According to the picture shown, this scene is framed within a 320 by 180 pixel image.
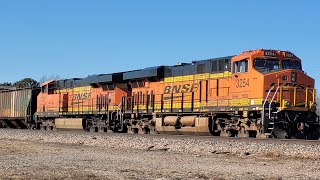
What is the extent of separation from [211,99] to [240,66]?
87.7 inches

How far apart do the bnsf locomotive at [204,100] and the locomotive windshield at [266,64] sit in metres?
0.04

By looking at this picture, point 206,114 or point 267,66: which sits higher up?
point 267,66

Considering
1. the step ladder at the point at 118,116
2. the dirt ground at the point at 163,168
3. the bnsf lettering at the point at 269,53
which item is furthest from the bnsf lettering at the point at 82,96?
the dirt ground at the point at 163,168

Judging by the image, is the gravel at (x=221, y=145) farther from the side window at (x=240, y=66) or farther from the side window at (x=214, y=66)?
the side window at (x=214, y=66)

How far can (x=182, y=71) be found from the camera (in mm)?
22453

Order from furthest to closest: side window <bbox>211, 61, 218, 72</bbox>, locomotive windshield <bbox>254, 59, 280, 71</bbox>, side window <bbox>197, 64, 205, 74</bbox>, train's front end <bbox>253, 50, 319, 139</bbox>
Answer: side window <bbox>197, 64, 205, 74</bbox>
side window <bbox>211, 61, 218, 72</bbox>
locomotive windshield <bbox>254, 59, 280, 71</bbox>
train's front end <bbox>253, 50, 319, 139</bbox>

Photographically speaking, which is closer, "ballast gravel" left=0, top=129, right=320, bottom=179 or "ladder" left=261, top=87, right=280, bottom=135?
"ballast gravel" left=0, top=129, right=320, bottom=179

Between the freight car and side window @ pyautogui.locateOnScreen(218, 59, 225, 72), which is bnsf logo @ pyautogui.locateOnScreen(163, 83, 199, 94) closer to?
side window @ pyautogui.locateOnScreen(218, 59, 225, 72)

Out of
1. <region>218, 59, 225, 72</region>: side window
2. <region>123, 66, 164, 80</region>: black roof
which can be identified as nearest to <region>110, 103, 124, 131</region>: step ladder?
<region>123, 66, 164, 80</region>: black roof

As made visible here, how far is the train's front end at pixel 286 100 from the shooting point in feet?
55.6

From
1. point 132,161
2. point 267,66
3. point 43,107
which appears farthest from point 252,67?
point 43,107

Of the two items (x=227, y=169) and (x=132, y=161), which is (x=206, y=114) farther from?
(x=227, y=169)

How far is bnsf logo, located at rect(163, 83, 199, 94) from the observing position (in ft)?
70.3

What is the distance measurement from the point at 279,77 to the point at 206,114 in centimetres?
390
